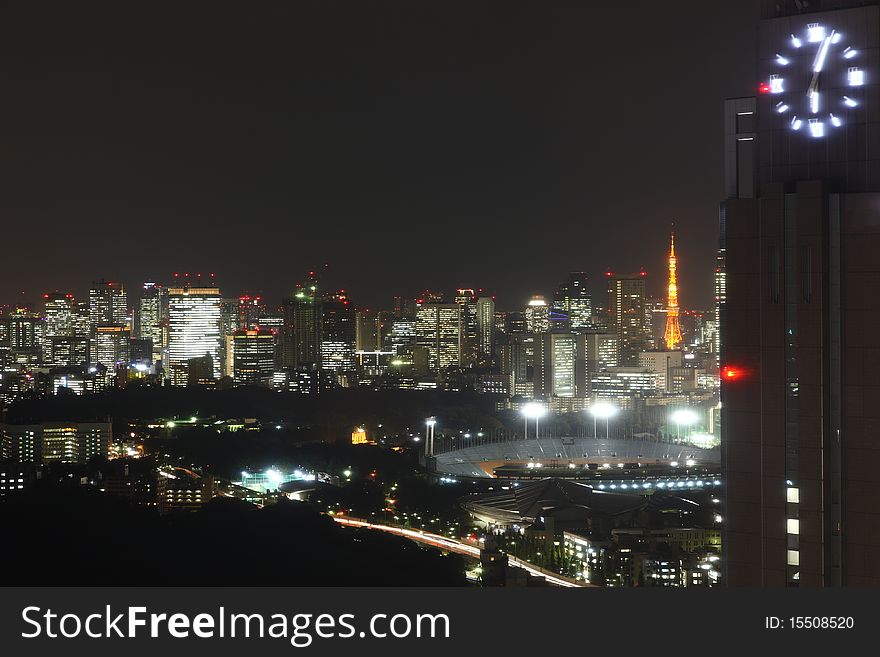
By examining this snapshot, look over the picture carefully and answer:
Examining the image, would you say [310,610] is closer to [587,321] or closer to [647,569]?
[647,569]

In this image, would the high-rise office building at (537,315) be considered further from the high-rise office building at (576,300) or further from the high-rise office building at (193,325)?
the high-rise office building at (193,325)

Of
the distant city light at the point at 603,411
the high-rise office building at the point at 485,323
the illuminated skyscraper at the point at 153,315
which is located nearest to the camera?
the distant city light at the point at 603,411

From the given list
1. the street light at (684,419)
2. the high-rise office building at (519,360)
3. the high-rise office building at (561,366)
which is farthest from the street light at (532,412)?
the high-rise office building at (519,360)

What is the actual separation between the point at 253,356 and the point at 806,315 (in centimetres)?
2841

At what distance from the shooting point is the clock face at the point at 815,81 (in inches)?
146

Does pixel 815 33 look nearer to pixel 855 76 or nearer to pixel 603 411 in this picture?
pixel 855 76

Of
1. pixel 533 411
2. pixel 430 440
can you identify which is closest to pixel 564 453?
pixel 430 440

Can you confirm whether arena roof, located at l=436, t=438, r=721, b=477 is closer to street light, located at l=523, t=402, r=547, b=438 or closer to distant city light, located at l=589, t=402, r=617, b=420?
street light, located at l=523, t=402, r=547, b=438

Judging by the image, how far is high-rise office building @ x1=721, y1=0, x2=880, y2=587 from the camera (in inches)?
143

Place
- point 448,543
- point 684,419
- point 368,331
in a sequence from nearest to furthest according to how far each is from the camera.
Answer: point 448,543
point 684,419
point 368,331

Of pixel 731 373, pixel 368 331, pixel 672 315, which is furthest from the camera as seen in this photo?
pixel 368 331

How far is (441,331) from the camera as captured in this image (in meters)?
33.0

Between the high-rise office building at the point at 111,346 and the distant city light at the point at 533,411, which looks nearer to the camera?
the distant city light at the point at 533,411

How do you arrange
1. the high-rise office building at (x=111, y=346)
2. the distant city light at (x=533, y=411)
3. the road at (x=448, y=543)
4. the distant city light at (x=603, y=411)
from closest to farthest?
the road at (x=448, y=543) < the distant city light at (x=603, y=411) < the distant city light at (x=533, y=411) < the high-rise office building at (x=111, y=346)
